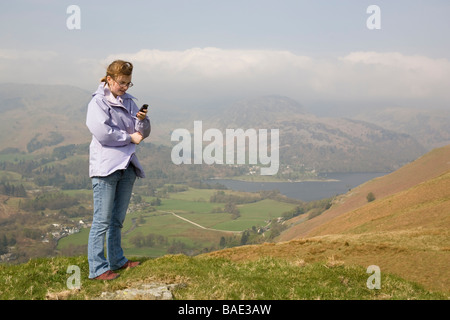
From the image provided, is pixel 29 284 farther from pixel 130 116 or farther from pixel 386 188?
pixel 386 188

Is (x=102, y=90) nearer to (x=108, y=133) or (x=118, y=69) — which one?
(x=118, y=69)

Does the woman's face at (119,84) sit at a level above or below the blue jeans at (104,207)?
above

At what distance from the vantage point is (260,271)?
9102 millimetres

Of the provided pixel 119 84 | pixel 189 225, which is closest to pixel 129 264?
pixel 119 84

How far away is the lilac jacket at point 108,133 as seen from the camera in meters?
8.07

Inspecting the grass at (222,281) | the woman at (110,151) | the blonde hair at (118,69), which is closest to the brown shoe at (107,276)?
the woman at (110,151)

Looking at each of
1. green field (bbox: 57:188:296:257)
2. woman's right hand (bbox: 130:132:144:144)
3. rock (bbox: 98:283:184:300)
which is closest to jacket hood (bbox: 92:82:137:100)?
woman's right hand (bbox: 130:132:144:144)

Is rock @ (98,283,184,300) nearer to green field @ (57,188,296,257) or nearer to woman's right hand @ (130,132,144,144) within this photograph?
woman's right hand @ (130,132,144,144)

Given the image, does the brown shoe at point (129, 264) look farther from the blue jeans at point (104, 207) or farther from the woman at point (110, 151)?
the woman at point (110, 151)

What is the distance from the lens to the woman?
8.16 metres
